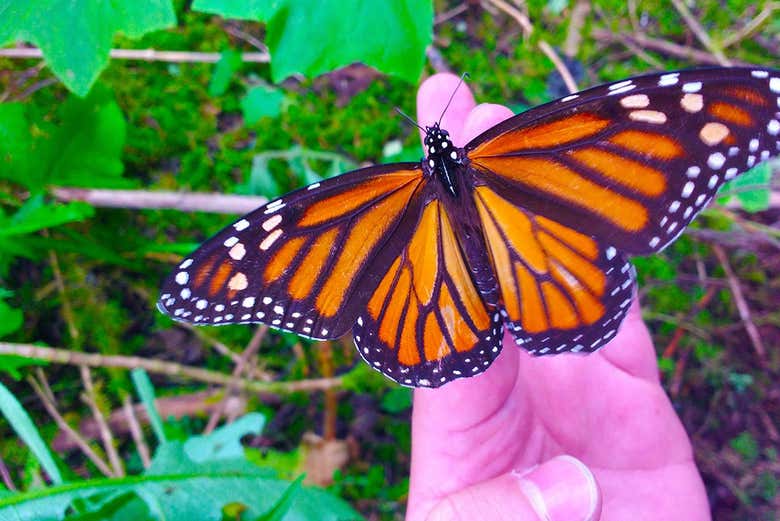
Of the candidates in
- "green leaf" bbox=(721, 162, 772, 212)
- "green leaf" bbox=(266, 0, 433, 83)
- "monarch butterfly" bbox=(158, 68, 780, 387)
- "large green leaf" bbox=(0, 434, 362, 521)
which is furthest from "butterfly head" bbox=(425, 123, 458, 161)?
"green leaf" bbox=(721, 162, 772, 212)

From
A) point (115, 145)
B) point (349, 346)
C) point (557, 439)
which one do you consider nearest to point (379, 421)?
point (349, 346)

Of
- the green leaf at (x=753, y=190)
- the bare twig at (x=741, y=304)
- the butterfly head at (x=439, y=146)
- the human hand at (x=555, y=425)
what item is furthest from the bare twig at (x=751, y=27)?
the butterfly head at (x=439, y=146)

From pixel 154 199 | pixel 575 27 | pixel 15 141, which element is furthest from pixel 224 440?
pixel 575 27

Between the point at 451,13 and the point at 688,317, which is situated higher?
the point at 451,13

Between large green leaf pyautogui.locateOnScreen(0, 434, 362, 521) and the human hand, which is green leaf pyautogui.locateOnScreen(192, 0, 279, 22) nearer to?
the human hand

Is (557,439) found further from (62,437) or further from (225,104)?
(225,104)

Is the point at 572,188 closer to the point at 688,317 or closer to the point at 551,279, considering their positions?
the point at 551,279
